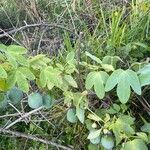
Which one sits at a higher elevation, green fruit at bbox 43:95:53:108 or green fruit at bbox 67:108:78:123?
green fruit at bbox 43:95:53:108

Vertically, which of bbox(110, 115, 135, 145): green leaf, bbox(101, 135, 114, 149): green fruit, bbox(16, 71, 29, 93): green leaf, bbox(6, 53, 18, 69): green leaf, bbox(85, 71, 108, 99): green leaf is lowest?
bbox(101, 135, 114, 149): green fruit

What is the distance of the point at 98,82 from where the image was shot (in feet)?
4.65

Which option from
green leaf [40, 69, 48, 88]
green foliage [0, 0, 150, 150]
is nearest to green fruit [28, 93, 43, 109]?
green foliage [0, 0, 150, 150]

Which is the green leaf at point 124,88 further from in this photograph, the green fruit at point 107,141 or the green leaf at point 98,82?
the green fruit at point 107,141

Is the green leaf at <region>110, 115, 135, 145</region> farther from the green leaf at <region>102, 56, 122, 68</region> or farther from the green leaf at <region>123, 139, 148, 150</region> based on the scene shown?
the green leaf at <region>102, 56, 122, 68</region>

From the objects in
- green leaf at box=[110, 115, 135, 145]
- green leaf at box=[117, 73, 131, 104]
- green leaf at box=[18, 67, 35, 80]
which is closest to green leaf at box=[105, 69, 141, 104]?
green leaf at box=[117, 73, 131, 104]

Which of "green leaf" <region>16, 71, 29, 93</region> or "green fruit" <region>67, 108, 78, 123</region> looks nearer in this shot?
"green leaf" <region>16, 71, 29, 93</region>

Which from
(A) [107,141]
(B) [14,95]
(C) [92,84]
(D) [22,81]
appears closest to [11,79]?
(D) [22,81]

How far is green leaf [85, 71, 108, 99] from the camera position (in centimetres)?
141

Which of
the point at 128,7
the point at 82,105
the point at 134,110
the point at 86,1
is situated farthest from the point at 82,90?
the point at 86,1

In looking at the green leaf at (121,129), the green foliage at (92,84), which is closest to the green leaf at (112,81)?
the green foliage at (92,84)

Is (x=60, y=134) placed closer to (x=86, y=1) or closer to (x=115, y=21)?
(x=115, y=21)

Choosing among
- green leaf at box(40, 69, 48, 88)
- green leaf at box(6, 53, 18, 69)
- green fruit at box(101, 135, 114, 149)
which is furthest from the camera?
green fruit at box(101, 135, 114, 149)

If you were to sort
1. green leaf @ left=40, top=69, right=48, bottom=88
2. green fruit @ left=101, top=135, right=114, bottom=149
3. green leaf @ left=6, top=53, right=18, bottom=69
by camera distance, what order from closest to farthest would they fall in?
green leaf @ left=6, top=53, right=18, bottom=69, green leaf @ left=40, top=69, right=48, bottom=88, green fruit @ left=101, top=135, right=114, bottom=149
